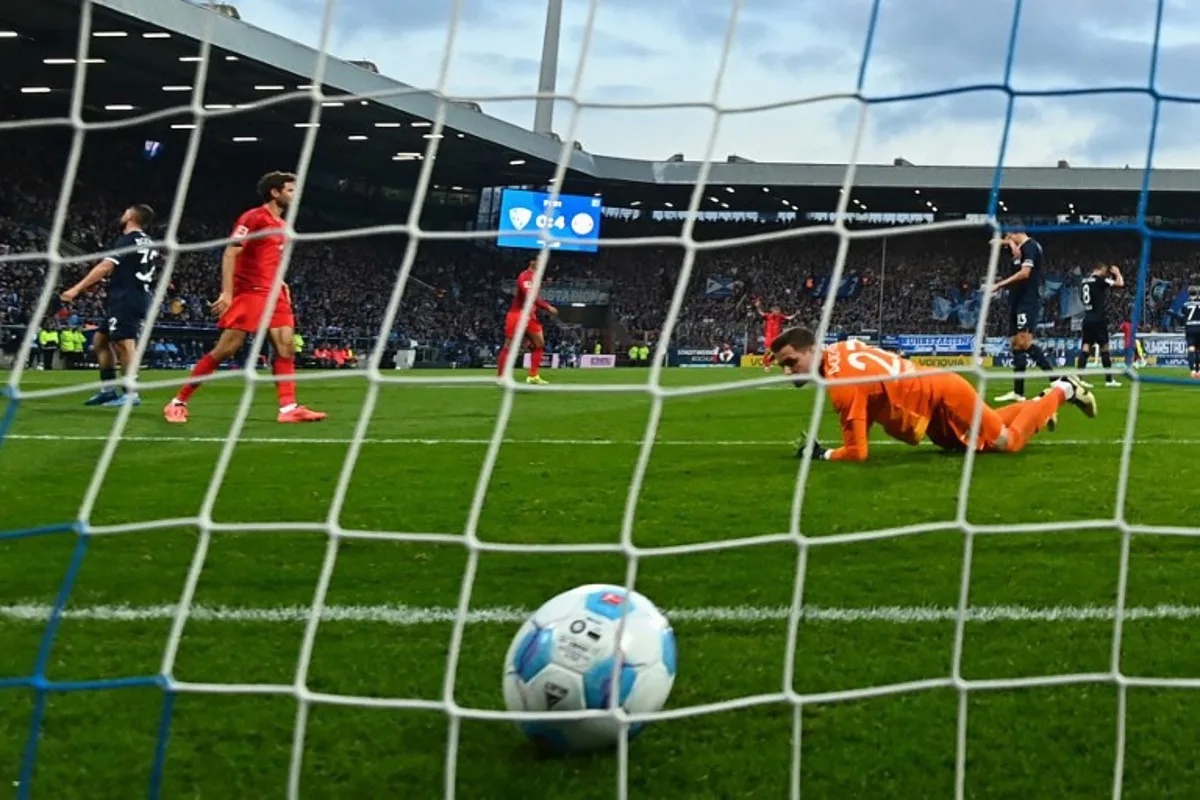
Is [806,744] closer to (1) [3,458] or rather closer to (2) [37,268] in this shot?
(1) [3,458]

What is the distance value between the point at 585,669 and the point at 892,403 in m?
3.87

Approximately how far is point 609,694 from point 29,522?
2793mm

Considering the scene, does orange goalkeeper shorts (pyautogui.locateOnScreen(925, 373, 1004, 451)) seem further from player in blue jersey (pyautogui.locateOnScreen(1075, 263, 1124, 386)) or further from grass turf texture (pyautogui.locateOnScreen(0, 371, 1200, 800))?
player in blue jersey (pyautogui.locateOnScreen(1075, 263, 1124, 386))

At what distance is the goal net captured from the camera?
208 centimetres

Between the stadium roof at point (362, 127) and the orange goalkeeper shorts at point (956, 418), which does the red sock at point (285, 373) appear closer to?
the stadium roof at point (362, 127)

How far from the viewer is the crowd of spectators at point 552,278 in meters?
19.8

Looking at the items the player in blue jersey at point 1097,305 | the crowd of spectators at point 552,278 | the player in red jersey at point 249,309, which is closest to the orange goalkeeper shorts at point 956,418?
the player in red jersey at point 249,309

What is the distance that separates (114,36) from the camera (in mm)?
16781

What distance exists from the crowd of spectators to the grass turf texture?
42.8 ft

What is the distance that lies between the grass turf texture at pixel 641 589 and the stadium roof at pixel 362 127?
4790mm

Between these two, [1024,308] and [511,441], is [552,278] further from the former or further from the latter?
[511,441]

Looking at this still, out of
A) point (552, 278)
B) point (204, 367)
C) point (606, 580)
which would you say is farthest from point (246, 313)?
point (552, 278)

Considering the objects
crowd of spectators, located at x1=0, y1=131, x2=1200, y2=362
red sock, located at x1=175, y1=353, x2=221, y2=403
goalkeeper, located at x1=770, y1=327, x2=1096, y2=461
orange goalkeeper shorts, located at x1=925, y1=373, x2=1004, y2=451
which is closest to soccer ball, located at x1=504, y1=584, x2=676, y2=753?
goalkeeper, located at x1=770, y1=327, x2=1096, y2=461

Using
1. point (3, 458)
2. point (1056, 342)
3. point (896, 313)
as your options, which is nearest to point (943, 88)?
point (3, 458)
